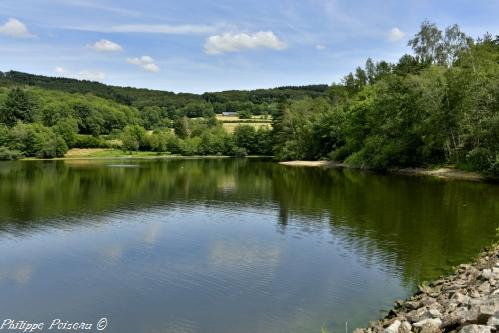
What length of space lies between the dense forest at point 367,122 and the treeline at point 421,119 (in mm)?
156

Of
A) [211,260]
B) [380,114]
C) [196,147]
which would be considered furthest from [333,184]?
[196,147]

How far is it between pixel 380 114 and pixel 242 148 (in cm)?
7615

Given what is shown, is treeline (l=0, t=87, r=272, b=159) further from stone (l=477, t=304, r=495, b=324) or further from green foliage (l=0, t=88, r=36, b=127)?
stone (l=477, t=304, r=495, b=324)

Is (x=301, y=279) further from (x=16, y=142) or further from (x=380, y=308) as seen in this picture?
(x=16, y=142)

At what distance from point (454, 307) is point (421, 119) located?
6036cm

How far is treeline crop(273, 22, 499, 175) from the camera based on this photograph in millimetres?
60281

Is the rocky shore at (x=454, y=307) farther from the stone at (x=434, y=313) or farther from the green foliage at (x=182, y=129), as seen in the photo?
the green foliage at (x=182, y=129)

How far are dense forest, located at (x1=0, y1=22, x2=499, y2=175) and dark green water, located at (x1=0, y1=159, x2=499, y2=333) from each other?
20884 millimetres

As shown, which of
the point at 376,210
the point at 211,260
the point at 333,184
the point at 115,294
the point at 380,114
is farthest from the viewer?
the point at 380,114

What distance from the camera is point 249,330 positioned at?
563 inches

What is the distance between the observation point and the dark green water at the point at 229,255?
15.9 m

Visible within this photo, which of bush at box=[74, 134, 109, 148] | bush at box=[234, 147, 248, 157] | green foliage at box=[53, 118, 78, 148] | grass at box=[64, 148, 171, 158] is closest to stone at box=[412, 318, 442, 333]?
bush at box=[234, 147, 248, 157]

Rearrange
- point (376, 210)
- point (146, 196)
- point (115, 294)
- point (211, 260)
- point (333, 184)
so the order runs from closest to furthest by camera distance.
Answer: point (115, 294) < point (211, 260) < point (376, 210) < point (146, 196) < point (333, 184)

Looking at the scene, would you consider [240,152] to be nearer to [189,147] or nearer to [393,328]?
[189,147]
